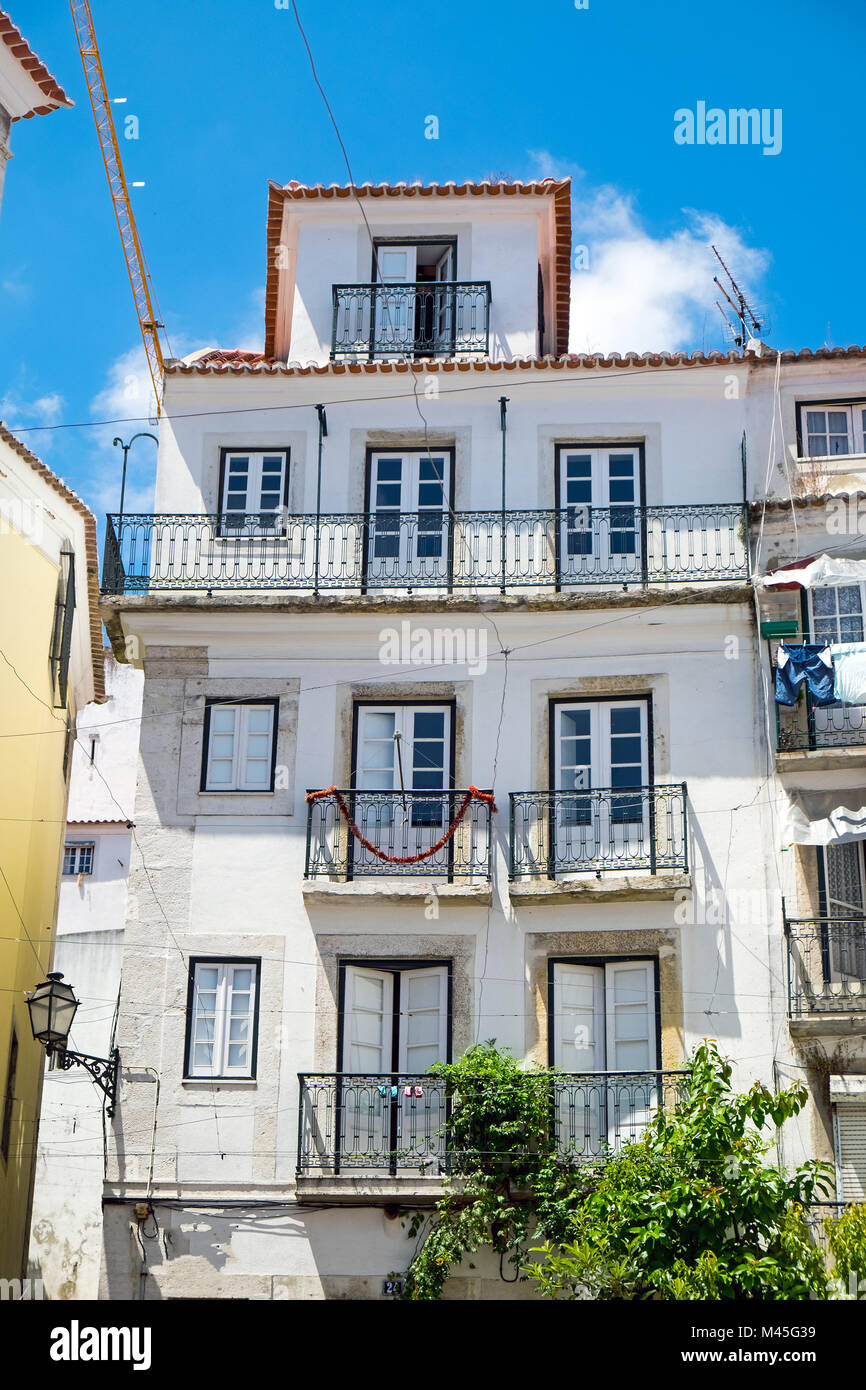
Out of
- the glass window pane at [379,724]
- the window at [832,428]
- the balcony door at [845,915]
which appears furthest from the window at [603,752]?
the window at [832,428]

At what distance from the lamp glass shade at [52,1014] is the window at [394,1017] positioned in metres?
3.18

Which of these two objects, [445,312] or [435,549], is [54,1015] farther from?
[445,312]

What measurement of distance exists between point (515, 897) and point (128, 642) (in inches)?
215

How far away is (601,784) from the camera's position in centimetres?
2106

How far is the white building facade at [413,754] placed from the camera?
64.6ft

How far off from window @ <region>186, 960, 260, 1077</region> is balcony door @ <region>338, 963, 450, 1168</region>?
39.2 inches

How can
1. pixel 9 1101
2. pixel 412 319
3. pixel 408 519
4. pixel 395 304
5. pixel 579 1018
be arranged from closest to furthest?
pixel 579 1018 → pixel 408 519 → pixel 9 1101 → pixel 412 319 → pixel 395 304

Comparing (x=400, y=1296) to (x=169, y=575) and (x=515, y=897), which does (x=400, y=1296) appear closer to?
(x=515, y=897)

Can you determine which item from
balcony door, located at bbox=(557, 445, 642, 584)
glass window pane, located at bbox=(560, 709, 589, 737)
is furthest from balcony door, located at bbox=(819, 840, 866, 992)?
balcony door, located at bbox=(557, 445, 642, 584)

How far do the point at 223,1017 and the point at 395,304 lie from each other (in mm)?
9286

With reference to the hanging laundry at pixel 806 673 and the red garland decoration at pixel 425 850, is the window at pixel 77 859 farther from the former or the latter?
the hanging laundry at pixel 806 673

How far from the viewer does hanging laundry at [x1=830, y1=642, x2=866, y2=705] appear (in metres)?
20.5

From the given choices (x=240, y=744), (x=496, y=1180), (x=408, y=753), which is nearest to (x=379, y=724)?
(x=408, y=753)

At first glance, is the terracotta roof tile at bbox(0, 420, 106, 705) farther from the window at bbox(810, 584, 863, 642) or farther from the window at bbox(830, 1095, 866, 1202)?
the window at bbox(830, 1095, 866, 1202)
